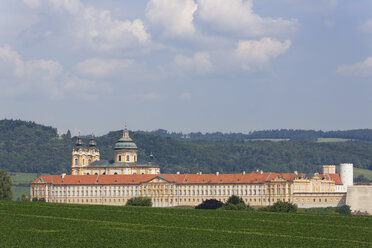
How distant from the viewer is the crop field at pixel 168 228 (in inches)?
3147

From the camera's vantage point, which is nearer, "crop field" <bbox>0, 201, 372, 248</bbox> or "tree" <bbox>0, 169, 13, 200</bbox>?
"crop field" <bbox>0, 201, 372, 248</bbox>

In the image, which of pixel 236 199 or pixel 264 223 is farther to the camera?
pixel 236 199

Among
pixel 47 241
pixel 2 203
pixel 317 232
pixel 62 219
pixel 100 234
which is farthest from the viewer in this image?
pixel 2 203

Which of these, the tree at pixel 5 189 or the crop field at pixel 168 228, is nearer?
the crop field at pixel 168 228

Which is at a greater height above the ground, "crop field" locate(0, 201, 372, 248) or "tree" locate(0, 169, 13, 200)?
"tree" locate(0, 169, 13, 200)

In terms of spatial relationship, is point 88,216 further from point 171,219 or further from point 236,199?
point 236,199

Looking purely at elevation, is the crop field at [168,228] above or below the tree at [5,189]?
below

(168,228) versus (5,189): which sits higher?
(5,189)

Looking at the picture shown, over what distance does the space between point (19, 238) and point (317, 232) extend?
29851mm

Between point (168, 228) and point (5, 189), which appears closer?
point (168, 228)

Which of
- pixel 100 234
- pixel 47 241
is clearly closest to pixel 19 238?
pixel 47 241

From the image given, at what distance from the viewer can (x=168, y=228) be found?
91.3 metres

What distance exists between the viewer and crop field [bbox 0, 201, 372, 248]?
79.9 meters

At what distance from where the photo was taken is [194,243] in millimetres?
80000
